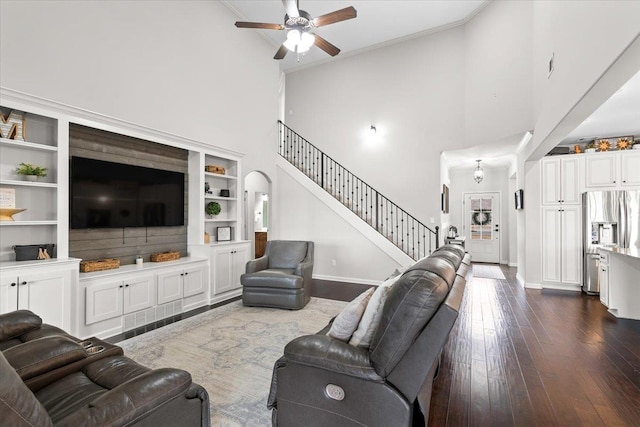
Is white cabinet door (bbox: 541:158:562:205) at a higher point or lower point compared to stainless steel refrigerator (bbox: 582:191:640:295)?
higher

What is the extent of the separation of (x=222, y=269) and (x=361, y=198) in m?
3.80

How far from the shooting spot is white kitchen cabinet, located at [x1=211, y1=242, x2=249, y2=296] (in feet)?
15.9

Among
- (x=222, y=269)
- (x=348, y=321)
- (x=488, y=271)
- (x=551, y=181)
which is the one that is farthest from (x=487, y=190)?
(x=348, y=321)

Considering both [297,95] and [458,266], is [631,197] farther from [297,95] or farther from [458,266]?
[297,95]

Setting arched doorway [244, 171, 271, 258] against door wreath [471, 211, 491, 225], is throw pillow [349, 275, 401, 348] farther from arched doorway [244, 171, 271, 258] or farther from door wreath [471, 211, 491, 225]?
door wreath [471, 211, 491, 225]

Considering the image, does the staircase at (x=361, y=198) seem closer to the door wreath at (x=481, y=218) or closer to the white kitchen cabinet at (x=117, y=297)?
the door wreath at (x=481, y=218)

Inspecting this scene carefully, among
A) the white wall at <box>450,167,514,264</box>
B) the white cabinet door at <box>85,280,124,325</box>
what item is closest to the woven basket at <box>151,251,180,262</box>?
the white cabinet door at <box>85,280,124,325</box>

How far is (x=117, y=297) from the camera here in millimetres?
3510

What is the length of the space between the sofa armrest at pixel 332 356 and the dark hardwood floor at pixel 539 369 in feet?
2.76

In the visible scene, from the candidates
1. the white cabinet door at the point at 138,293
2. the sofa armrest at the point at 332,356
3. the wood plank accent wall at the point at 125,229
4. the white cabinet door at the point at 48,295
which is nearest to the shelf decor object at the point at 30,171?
the wood plank accent wall at the point at 125,229

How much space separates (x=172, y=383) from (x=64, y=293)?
2.46m

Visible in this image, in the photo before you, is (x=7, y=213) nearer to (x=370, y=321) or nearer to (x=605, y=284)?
(x=370, y=321)

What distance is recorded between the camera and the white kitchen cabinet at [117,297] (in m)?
3.29

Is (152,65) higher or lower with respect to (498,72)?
lower
